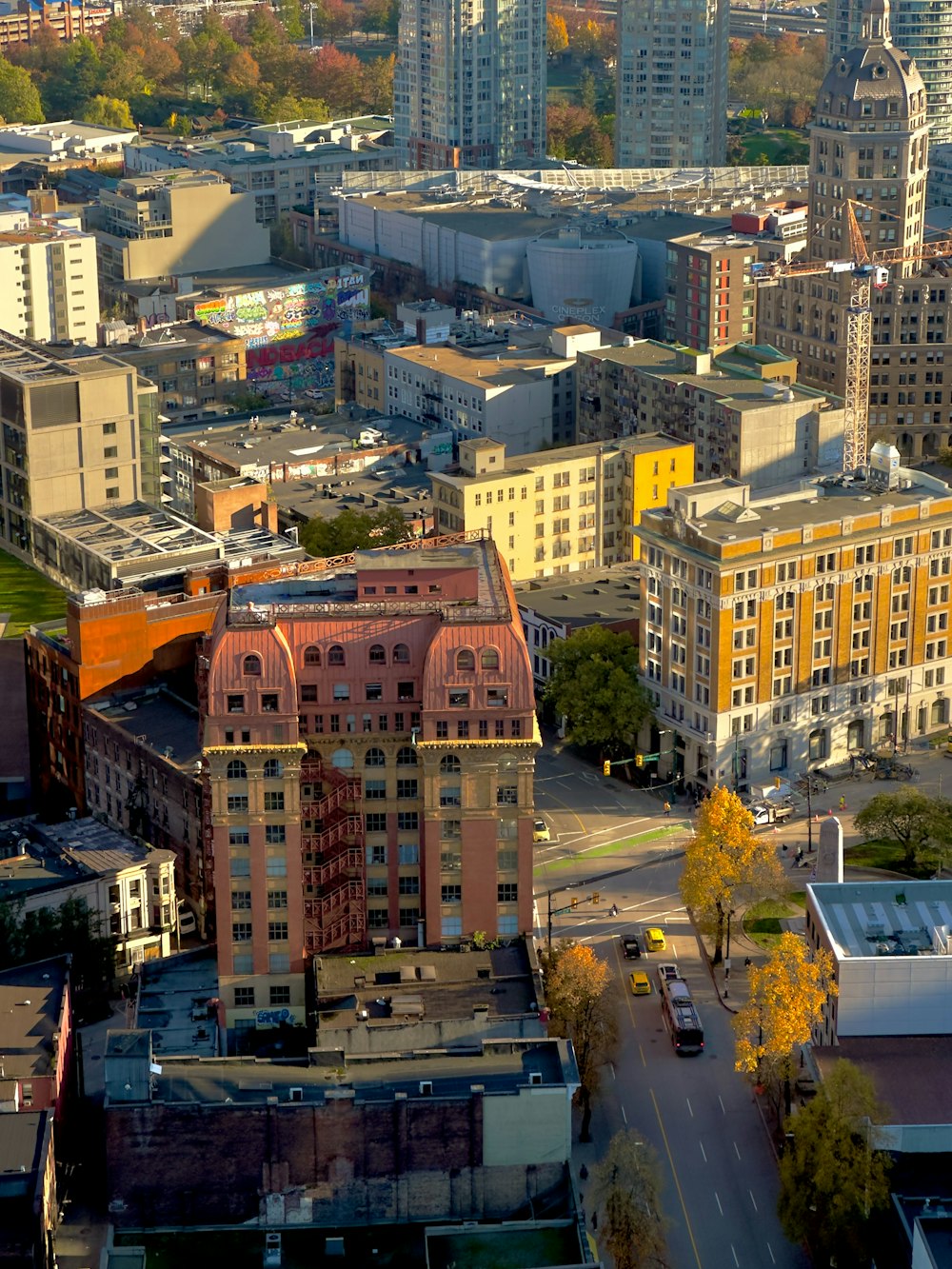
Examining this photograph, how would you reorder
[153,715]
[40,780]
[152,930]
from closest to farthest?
[152,930] < [153,715] < [40,780]

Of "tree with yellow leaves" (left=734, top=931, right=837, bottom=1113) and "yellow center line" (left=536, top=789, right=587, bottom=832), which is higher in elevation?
"tree with yellow leaves" (left=734, top=931, right=837, bottom=1113)

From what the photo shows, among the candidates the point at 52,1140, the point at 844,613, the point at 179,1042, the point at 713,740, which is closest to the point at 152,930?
the point at 179,1042

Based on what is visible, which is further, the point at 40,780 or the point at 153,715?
the point at 40,780

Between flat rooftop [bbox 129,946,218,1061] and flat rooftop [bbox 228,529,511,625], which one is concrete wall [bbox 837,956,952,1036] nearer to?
flat rooftop [bbox 228,529,511,625]

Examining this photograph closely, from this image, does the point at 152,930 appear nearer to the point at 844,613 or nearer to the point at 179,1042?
the point at 179,1042

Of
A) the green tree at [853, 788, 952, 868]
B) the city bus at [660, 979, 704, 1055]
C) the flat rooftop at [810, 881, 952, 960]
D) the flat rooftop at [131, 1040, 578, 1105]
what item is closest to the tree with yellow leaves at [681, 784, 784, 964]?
the city bus at [660, 979, 704, 1055]

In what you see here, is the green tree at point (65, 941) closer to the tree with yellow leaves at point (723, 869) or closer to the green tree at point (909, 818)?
the tree with yellow leaves at point (723, 869)

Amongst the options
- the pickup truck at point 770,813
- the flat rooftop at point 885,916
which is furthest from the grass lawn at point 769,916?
the flat rooftop at point 885,916
